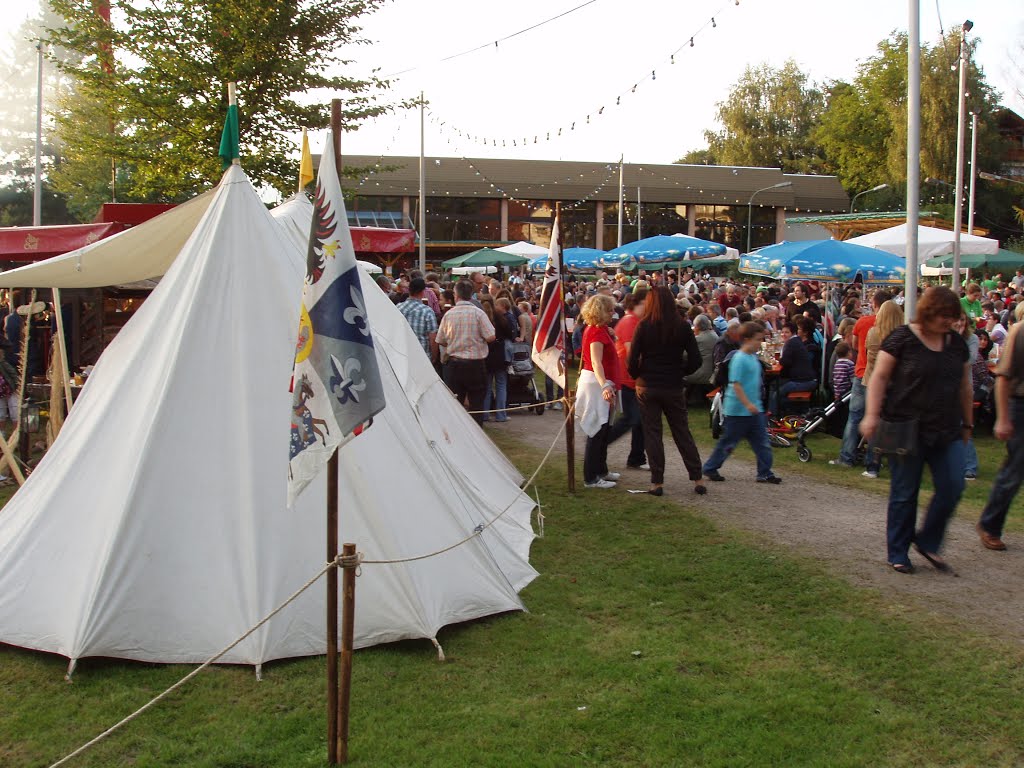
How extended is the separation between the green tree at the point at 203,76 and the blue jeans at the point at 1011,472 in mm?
13349

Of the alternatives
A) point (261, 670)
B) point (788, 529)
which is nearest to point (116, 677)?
point (261, 670)

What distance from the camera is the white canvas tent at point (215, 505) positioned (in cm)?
474

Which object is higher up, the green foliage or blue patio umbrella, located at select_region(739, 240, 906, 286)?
the green foliage

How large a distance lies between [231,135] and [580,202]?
148 ft

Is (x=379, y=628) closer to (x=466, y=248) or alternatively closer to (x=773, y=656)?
(x=773, y=656)

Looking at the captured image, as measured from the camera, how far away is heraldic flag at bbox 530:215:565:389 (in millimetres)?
8922

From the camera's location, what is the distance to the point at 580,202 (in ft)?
162

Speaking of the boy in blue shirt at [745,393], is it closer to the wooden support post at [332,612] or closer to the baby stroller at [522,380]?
the baby stroller at [522,380]

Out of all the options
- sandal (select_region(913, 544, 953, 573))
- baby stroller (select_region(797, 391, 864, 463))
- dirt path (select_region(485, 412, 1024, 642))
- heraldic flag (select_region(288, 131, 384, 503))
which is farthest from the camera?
baby stroller (select_region(797, 391, 864, 463))

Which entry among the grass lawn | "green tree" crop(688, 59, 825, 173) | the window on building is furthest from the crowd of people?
"green tree" crop(688, 59, 825, 173)

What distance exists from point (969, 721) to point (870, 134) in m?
66.0

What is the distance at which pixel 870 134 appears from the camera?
63344 mm

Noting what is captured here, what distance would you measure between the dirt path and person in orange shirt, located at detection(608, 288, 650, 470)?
0.24 meters

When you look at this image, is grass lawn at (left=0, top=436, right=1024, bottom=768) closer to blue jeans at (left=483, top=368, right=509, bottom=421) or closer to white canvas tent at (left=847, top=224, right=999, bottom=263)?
blue jeans at (left=483, top=368, right=509, bottom=421)
